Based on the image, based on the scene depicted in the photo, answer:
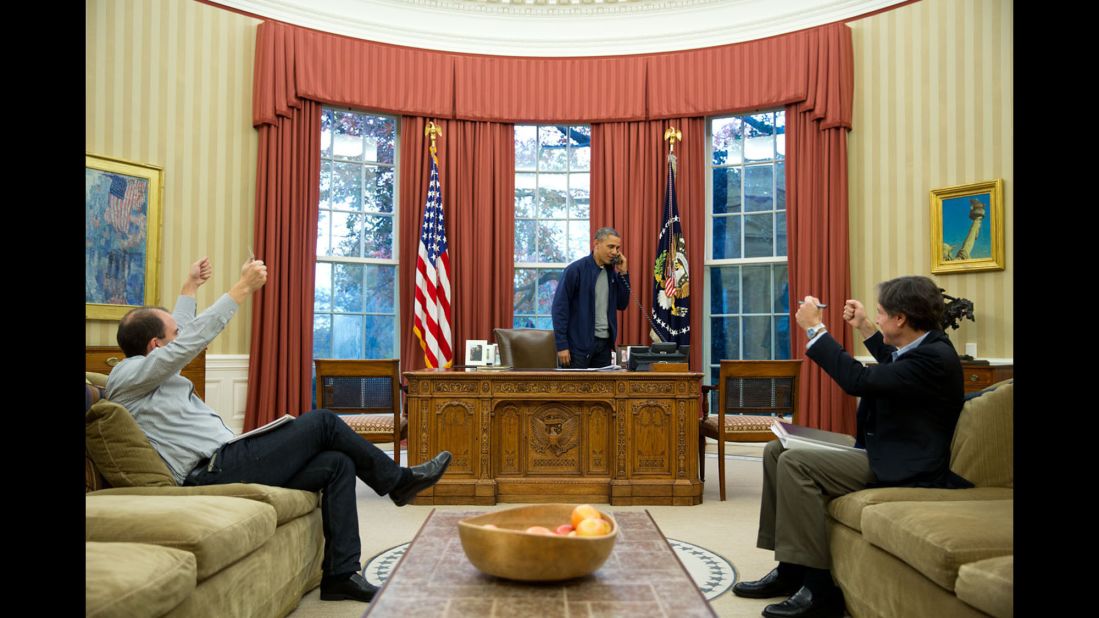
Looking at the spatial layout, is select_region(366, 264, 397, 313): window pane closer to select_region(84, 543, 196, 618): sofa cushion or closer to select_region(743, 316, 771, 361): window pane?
select_region(743, 316, 771, 361): window pane

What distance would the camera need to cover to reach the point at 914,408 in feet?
8.67

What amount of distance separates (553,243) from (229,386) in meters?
3.09

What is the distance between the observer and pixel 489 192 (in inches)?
284

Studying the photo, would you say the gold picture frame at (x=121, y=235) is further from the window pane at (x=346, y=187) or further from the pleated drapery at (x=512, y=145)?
the window pane at (x=346, y=187)

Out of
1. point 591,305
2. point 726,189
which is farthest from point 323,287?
point 726,189

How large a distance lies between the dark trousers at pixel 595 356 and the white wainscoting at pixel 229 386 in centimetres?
289

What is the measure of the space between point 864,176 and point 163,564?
6160mm

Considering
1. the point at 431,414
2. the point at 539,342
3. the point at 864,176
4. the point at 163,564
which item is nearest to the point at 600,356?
the point at 539,342

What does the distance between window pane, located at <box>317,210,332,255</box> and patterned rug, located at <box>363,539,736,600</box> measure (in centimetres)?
395

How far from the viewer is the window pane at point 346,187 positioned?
7129 millimetres

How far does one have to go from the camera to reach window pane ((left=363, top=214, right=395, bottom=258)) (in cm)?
723

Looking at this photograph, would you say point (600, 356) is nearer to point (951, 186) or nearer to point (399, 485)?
point (399, 485)

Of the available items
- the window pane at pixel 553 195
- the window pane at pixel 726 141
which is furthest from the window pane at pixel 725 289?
the window pane at pixel 553 195

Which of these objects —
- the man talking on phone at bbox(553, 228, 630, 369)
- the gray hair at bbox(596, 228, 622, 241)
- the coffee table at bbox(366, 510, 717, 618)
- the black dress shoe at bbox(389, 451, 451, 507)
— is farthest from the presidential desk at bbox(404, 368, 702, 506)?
the coffee table at bbox(366, 510, 717, 618)
